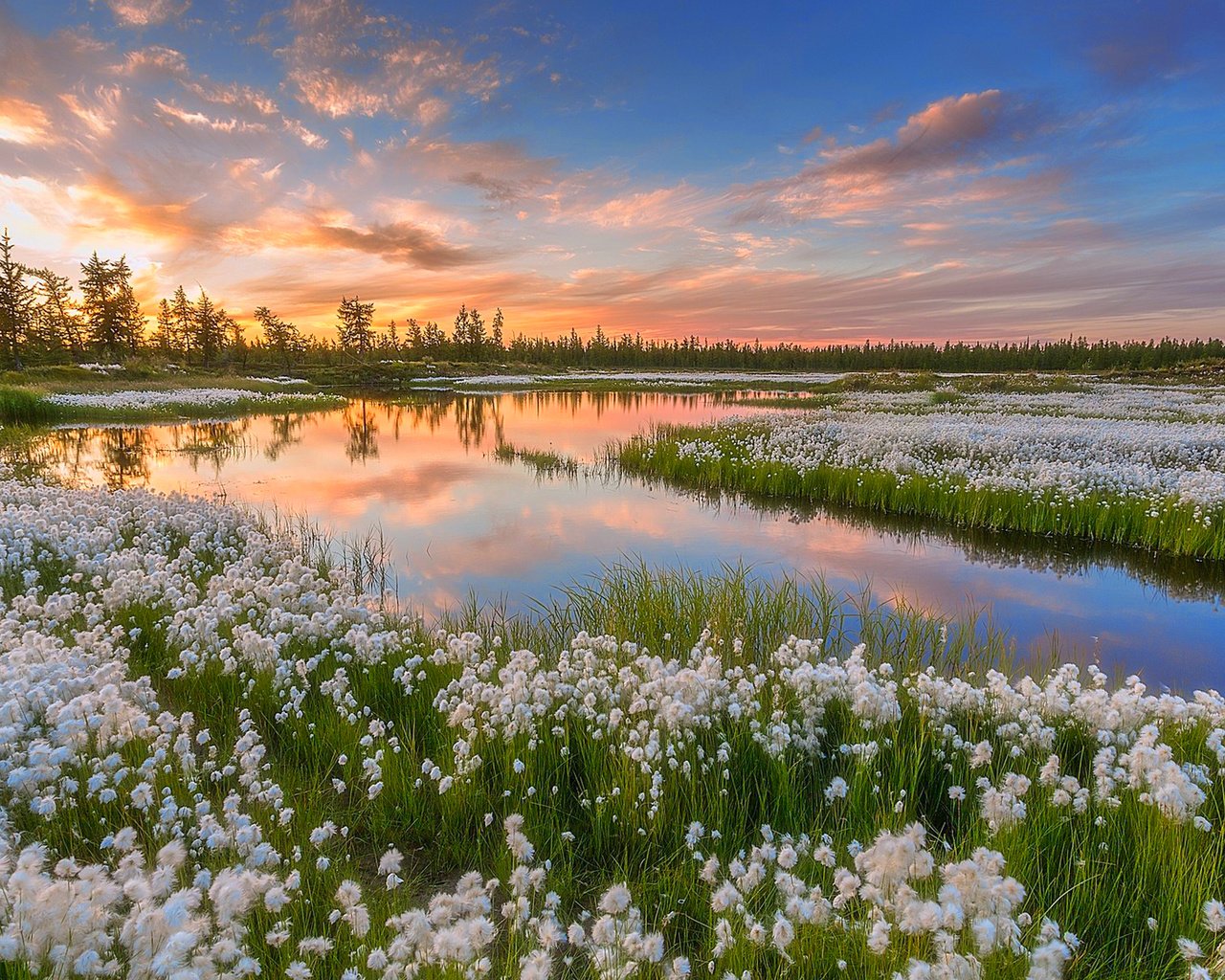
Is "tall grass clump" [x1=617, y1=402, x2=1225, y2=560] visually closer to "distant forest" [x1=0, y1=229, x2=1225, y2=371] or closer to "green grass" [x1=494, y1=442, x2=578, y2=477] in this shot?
"green grass" [x1=494, y1=442, x2=578, y2=477]

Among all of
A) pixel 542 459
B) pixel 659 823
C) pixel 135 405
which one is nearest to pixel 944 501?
pixel 542 459

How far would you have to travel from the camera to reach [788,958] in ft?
9.35

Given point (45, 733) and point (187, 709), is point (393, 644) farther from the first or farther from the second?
point (45, 733)

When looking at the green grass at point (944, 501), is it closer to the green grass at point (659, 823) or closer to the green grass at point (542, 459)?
the green grass at point (542, 459)

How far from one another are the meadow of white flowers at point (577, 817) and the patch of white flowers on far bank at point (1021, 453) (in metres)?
11.0

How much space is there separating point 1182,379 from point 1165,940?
97.9 meters

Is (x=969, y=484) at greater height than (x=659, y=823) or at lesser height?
greater

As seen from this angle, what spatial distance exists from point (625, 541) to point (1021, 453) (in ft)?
45.5

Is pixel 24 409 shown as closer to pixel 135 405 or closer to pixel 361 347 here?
pixel 135 405

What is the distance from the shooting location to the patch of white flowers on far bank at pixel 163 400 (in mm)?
35812

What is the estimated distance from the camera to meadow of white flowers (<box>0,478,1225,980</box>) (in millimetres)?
2887

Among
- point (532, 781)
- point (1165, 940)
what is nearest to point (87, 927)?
point (532, 781)

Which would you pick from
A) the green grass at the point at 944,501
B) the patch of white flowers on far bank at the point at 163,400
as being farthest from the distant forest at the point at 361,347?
the green grass at the point at 944,501

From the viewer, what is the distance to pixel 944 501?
1625 centimetres
